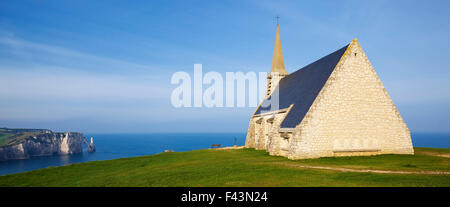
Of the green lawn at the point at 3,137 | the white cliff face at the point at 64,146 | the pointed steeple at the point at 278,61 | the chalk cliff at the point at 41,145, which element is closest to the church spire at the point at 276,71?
the pointed steeple at the point at 278,61

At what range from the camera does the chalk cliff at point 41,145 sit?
10675cm

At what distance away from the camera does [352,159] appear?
18.9 meters

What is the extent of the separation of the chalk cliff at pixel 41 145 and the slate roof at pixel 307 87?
5048 inches

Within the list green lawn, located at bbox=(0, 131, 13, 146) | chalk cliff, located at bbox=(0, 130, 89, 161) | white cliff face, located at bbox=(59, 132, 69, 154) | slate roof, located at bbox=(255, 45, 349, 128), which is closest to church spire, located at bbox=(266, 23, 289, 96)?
slate roof, located at bbox=(255, 45, 349, 128)

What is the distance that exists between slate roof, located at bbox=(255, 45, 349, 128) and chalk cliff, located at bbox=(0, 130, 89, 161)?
128211 mm

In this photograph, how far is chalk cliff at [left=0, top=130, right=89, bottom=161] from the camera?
10675cm

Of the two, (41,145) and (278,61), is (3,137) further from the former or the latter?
(278,61)

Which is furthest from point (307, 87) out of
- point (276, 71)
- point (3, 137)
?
point (3, 137)

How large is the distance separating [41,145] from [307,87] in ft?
466

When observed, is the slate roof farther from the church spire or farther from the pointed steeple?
the pointed steeple

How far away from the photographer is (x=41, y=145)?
122 meters
